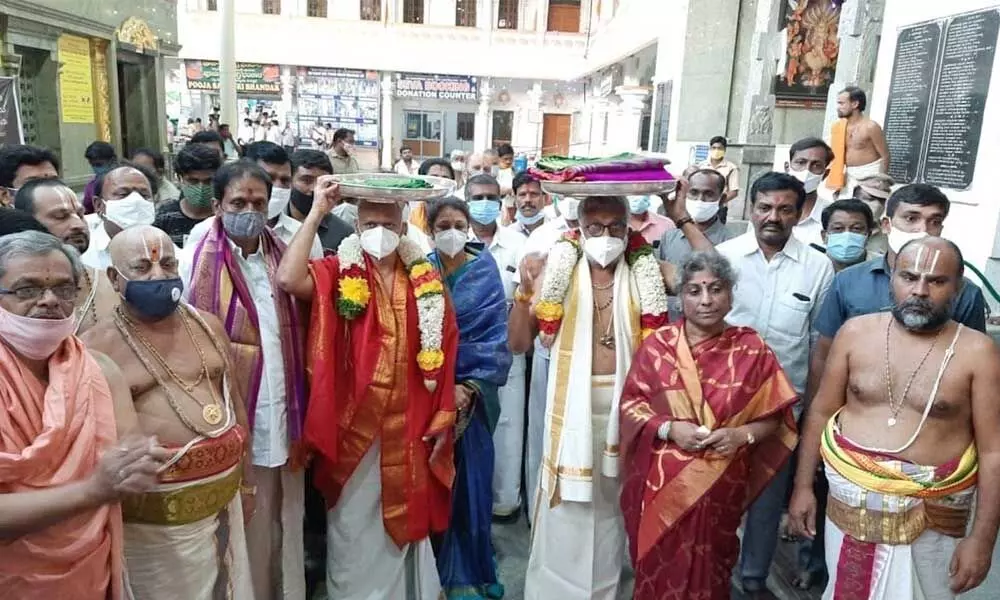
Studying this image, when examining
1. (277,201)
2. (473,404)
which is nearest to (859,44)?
(277,201)

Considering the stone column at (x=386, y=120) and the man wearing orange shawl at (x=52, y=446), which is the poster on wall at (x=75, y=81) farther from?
the stone column at (x=386, y=120)

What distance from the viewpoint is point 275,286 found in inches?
117

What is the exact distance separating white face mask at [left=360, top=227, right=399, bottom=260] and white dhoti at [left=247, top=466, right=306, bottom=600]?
102 cm

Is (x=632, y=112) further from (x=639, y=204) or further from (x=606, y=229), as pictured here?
(x=606, y=229)

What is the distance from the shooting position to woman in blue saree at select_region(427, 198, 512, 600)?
327 cm

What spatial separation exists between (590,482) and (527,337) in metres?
0.70

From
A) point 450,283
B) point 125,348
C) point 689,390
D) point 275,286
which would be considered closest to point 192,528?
point 125,348

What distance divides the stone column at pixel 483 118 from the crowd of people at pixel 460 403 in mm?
25373

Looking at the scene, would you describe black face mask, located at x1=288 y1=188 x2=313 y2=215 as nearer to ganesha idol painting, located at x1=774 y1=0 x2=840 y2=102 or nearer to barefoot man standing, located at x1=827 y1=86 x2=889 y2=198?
barefoot man standing, located at x1=827 y1=86 x2=889 y2=198

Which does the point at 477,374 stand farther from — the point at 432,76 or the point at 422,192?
the point at 432,76

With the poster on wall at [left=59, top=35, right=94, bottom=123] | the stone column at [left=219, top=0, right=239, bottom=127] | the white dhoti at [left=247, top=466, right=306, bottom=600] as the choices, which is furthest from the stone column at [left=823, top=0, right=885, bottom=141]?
the stone column at [left=219, top=0, right=239, bottom=127]

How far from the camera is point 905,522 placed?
251 centimetres

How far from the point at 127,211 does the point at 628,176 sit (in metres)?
2.71

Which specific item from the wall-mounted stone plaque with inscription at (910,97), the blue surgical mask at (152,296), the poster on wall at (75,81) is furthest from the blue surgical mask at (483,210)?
the poster on wall at (75,81)
